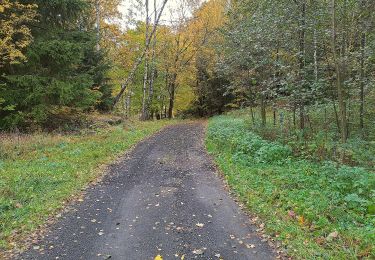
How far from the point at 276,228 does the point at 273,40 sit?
351 inches

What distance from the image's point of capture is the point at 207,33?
97.0ft

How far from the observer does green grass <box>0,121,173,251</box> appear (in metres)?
5.95

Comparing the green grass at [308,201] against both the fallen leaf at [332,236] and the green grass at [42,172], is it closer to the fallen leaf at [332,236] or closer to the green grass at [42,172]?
the fallen leaf at [332,236]

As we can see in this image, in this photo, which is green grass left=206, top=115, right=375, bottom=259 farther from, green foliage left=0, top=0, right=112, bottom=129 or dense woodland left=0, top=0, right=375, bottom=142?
green foliage left=0, top=0, right=112, bottom=129

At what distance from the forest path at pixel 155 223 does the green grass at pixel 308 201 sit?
0.46 meters

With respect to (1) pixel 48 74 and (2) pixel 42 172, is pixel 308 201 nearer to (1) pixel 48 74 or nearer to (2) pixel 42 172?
(2) pixel 42 172

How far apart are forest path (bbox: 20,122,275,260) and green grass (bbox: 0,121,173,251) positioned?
55cm

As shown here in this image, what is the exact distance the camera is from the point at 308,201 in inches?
238

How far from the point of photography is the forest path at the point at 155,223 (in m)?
4.85

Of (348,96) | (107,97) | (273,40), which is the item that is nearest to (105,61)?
(107,97)

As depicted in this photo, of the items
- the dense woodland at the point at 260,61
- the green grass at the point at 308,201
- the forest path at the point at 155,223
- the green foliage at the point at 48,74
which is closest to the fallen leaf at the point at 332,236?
the green grass at the point at 308,201

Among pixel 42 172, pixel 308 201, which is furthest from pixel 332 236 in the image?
pixel 42 172

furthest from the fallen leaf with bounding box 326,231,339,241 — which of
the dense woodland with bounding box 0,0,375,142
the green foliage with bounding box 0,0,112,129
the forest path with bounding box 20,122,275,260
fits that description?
the green foliage with bounding box 0,0,112,129

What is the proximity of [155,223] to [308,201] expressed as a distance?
2979 mm
